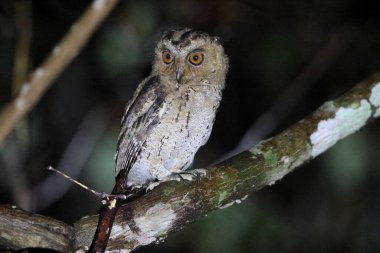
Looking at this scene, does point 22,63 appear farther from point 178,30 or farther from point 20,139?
point 20,139

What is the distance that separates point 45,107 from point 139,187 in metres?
2.52

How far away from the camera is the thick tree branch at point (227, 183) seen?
1852 millimetres

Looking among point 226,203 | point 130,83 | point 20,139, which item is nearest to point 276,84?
point 130,83

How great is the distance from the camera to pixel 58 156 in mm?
4656

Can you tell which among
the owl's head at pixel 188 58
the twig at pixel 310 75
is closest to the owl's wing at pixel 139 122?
the owl's head at pixel 188 58

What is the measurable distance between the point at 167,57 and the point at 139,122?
409mm

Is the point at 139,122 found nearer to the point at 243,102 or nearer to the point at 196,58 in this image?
the point at 196,58

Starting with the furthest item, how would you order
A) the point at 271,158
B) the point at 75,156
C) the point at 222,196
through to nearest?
the point at 75,156
the point at 271,158
the point at 222,196

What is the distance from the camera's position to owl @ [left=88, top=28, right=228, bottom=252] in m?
2.46

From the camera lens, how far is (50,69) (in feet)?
5.76

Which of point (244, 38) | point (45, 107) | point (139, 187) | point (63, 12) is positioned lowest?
point (139, 187)

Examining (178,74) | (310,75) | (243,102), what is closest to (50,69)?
(178,74)

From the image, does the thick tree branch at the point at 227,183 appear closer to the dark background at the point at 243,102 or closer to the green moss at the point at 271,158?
the green moss at the point at 271,158

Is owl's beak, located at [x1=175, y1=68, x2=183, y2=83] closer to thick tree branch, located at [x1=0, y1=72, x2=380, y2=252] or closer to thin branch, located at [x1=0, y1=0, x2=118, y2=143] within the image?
thick tree branch, located at [x1=0, y1=72, x2=380, y2=252]
